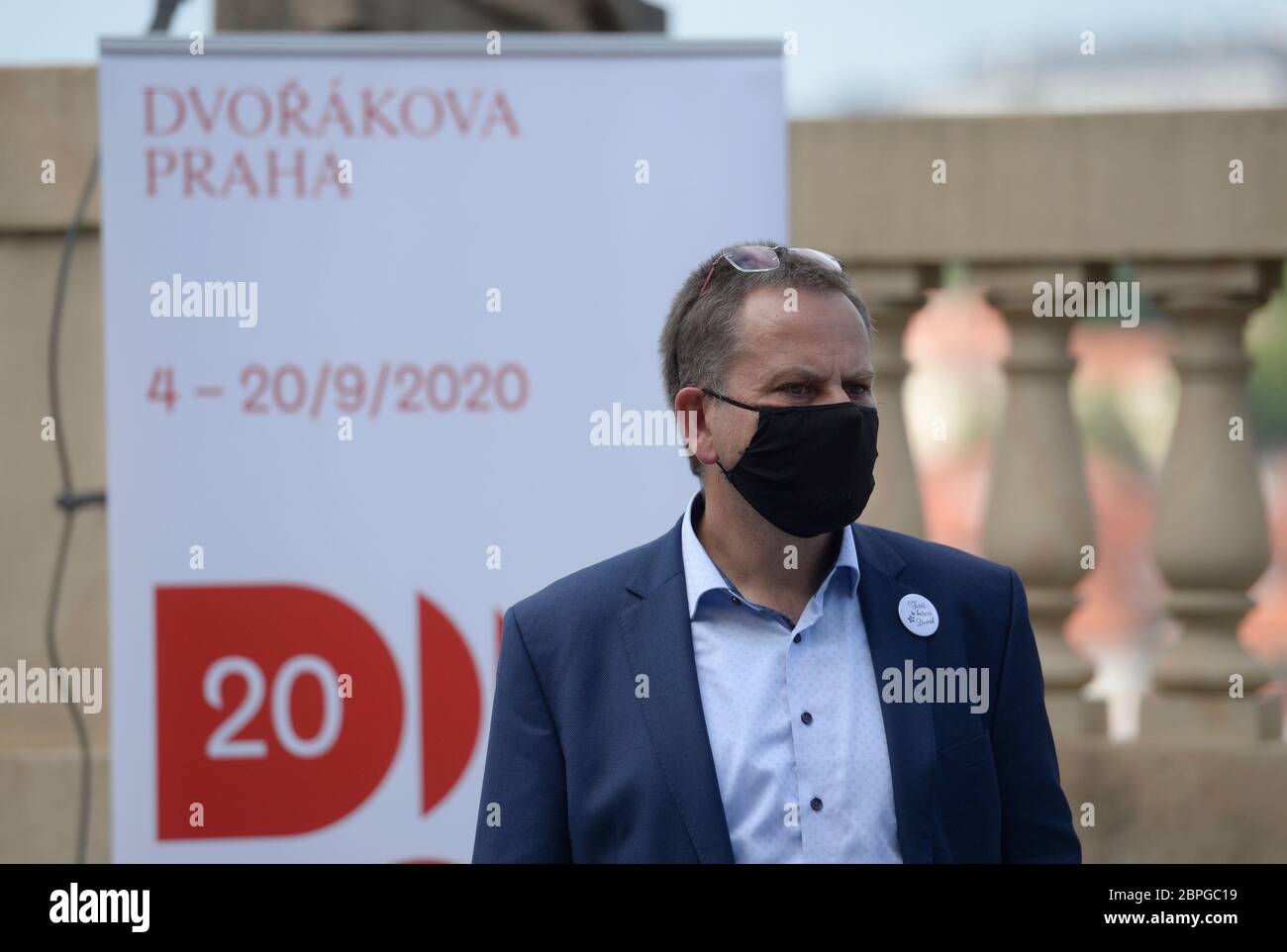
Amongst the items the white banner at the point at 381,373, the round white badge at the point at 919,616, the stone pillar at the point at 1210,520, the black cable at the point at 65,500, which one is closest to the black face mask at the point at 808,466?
the round white badge at the point at 919,616

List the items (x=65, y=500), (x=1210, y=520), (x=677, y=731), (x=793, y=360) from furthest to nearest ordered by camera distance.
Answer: (x=65, y=500), (x=1210, y=520), (x=793, y=360), (x=677, y=731)

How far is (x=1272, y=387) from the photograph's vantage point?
3268 mm

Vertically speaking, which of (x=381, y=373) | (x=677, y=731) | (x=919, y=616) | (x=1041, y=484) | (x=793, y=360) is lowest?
(x=677, y=731)

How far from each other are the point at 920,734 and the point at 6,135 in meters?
2.53

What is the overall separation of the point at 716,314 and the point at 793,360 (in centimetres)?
13

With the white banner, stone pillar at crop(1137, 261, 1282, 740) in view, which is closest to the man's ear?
the white banner

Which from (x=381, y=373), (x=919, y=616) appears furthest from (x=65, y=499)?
(x=919, y=616)

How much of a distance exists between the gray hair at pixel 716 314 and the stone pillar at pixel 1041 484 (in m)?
1.29

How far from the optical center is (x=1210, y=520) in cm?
306

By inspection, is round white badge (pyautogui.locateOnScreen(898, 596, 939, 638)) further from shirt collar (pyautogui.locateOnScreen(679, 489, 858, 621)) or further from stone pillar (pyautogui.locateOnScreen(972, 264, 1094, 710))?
stone pillar (pyautogui.locateOnScreen(972, 264, 1094, 710))

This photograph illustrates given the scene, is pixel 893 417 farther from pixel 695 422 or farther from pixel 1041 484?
pixel 695 422

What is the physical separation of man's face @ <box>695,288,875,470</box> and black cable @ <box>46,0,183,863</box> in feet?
6.04
